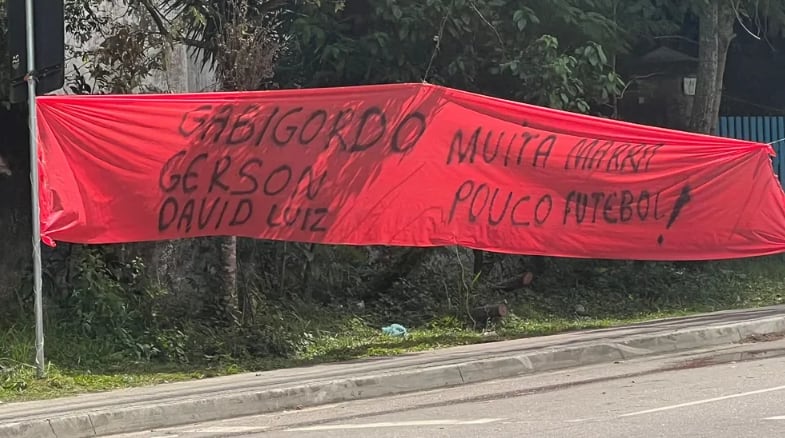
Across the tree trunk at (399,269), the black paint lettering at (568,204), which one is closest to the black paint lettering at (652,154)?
the black paint lettering at (568,204)

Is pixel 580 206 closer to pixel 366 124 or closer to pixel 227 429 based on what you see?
pixel 366 124

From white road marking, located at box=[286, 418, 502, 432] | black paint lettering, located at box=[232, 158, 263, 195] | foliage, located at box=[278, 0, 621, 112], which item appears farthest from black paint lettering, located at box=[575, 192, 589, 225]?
white road marking, located at box=[286, 418, 502, 432]

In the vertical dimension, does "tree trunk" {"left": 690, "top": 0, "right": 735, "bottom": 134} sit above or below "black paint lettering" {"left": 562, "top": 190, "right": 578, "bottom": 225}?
above

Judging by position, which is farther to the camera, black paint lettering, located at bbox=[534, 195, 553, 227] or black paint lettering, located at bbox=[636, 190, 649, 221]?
black paint lettering, located at bbox=[636, 190, 649, 221]

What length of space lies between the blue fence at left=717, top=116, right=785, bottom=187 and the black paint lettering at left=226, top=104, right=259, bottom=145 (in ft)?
33.0

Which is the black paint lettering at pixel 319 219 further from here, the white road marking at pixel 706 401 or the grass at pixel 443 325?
the white road marking at pixel 706 401

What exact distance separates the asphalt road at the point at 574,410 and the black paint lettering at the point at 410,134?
2.52 metres

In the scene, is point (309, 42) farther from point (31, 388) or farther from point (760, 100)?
point (760, 100)

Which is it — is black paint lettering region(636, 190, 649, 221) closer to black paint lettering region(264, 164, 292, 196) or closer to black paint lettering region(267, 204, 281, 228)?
black paint lettering region(264, 164, 292, 196)

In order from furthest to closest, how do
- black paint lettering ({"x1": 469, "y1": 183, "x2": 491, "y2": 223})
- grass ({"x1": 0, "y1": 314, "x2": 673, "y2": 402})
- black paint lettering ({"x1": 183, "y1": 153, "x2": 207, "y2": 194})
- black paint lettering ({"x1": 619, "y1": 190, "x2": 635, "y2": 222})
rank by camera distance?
black paint lettering ({"x1": 619, "y1": 190, "x2": 635, "y2": 222}), black paint lettering ({"x1": 469, "y1": 183, "x2": 491, "y2": 223}), black paint lettering ({"x1": 183, "y1": 153, "x2": 207, "y2": 194}), grass ({"x1": 0, "y1": 314, "x2": 673, "y2": 402})

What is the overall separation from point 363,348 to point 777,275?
8.19 metres

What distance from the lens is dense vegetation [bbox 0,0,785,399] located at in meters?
10.4

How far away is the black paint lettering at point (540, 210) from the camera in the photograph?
11063mm

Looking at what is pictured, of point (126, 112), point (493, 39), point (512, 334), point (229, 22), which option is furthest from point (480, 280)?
point (126, 112)
